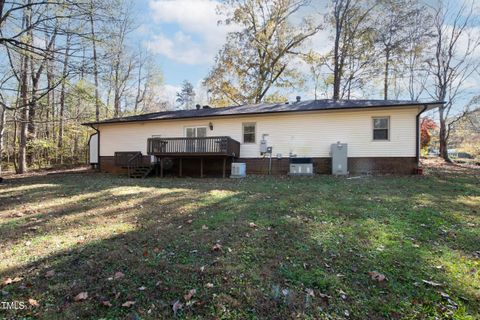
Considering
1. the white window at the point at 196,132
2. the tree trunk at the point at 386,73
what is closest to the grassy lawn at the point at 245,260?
the white window at the point at 196,132

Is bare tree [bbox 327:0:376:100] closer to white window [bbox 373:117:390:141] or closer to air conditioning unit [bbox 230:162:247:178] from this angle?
white window [bbox 373:117:390:141]

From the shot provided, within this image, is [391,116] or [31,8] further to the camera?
[391,116]

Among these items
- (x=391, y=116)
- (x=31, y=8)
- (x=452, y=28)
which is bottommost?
(x=391, y=116)

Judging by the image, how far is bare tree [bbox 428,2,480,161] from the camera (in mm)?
18594

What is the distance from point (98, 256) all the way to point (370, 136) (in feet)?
38.4

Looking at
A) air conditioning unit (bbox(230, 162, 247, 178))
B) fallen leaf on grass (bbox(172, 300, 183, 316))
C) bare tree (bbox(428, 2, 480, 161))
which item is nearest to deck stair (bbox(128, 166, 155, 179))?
air conditioning unit (bbox(230, 162, 247, 178))

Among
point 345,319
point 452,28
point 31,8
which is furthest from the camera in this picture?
point 452,28

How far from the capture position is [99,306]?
2439 mm

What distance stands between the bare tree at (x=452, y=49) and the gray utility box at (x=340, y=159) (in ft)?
40.3

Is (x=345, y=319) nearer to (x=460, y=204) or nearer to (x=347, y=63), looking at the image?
(x=460, y=204)

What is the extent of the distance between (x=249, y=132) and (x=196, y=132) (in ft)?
10.3

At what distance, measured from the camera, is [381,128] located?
1163cm

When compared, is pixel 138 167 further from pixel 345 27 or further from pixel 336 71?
pixel 345 27

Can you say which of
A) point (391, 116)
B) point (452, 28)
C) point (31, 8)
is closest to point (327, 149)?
point (391, 116)
